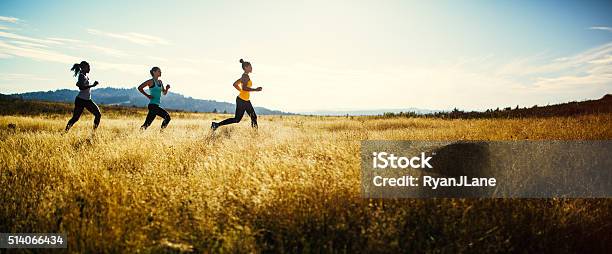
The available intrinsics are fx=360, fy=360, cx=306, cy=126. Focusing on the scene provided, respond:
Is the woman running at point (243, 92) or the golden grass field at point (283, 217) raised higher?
the woman running at point (243, 92)

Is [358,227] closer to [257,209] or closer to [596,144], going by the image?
[257,209]

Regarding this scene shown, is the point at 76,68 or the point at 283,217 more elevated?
the point at 76,68

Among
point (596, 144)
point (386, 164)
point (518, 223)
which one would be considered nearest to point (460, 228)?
point (518, 223)

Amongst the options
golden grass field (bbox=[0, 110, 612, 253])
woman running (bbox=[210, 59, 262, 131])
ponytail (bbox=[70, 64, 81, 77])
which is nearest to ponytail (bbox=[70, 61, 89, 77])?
ponytail (bbox=[70, 64, 81, 77])

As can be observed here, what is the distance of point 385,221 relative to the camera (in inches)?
123

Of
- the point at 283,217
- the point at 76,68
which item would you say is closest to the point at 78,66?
the point at 76,68

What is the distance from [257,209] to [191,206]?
2.13ft

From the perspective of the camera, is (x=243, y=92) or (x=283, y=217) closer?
(x=283, y=217)

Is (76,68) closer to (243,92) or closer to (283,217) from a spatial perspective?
(243,92)

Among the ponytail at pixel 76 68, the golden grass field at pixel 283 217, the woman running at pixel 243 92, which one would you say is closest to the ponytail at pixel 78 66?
the ponytail at pixel 76 68

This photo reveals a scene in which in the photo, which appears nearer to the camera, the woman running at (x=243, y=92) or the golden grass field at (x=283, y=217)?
the golden grass field at (x=283, y=217)

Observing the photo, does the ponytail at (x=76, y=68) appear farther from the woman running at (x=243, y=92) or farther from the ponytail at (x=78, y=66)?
the woman running at (x=243, y=92)

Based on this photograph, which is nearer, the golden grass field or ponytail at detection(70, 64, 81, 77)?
the golden grass field

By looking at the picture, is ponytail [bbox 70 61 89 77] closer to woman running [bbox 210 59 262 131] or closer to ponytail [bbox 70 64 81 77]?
ponytail [bbox 70 64 81 77]
